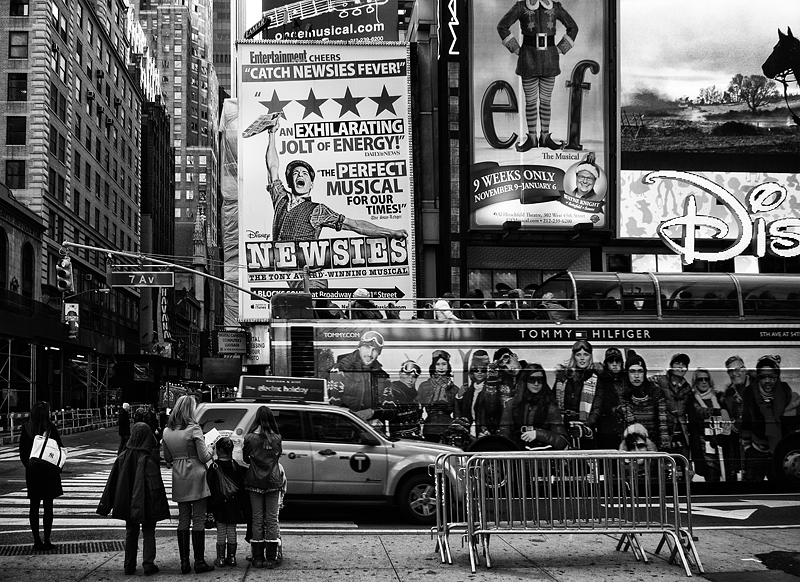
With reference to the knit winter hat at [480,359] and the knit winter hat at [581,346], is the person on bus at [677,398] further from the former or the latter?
the knit winter hat at [480,359]

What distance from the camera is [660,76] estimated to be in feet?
107

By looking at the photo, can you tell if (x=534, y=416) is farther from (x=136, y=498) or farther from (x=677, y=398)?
(x=136, y=498)

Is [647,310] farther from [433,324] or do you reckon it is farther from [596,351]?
[433,324]

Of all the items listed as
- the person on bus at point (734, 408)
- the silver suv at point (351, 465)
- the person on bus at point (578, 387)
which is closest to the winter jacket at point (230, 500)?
the silver suv at point (351, 465)

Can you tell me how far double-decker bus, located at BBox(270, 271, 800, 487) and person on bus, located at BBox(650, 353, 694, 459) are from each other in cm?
15

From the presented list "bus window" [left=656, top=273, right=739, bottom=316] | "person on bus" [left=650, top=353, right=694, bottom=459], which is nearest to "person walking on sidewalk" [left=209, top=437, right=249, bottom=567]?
"person on bus" [left=650, top=353, right=694, bottom=459]

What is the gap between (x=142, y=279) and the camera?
27375 mm

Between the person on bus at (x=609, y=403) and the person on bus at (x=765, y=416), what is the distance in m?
2.44

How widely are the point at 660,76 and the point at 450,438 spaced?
73.2ft

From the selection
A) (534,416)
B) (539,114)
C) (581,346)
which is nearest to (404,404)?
(534,416)

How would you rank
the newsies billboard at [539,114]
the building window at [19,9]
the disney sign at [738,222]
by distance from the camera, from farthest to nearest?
the building window at [19,9] < the newsies billboard at [539,114] < the disney sign at [738,222]

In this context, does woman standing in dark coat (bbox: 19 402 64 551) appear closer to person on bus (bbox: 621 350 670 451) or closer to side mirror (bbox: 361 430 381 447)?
side mirror (bbox: 361 430 381 447)

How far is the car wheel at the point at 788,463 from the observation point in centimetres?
1606

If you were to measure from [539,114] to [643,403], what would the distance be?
1775 centimetres
